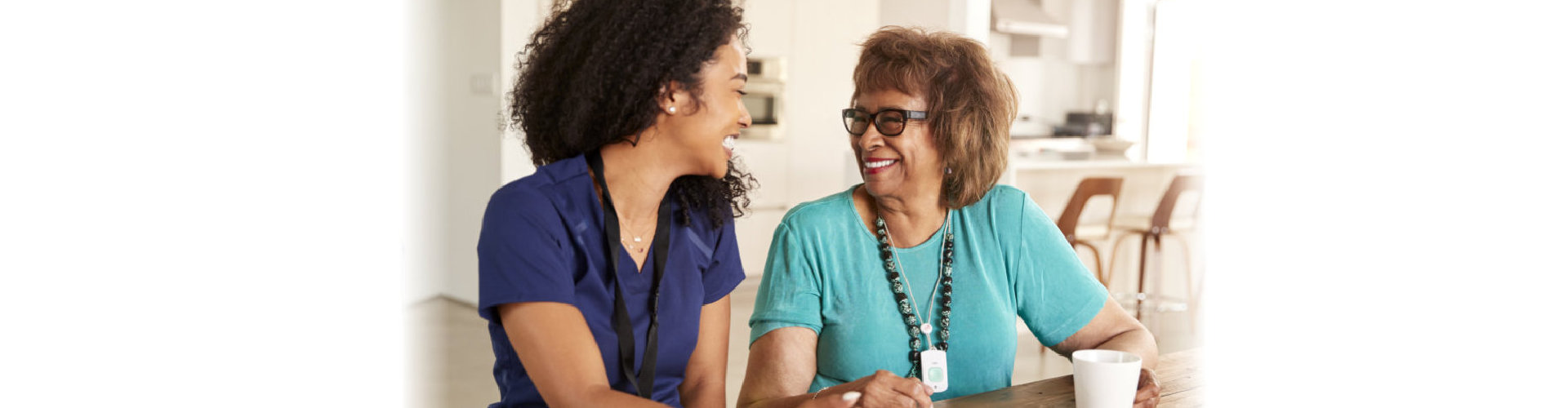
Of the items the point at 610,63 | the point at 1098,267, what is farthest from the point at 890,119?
the point at 1098,267

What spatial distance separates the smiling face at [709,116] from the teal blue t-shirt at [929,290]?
40 cm

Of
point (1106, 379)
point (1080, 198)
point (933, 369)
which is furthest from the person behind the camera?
point (1080, 198)

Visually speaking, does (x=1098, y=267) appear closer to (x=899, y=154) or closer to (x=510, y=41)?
(x=510, y=41)

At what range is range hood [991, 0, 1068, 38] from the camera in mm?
7309

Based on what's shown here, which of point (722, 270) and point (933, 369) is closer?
point (722, 270)

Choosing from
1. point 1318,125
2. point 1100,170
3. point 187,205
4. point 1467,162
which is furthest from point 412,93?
point 1467,162

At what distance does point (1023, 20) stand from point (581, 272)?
6.49m

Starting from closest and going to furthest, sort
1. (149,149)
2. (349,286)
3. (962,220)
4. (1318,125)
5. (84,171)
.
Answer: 1. (962,220)
2. (84,171)
3. (149,149)
4. (349,286)
5. (1318,125)

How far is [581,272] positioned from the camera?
4.34 feet

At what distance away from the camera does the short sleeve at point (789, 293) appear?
1692mm

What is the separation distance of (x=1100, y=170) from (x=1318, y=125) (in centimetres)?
151

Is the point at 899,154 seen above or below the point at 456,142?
above

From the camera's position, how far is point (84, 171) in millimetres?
2395

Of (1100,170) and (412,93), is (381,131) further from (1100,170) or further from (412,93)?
(1100,170)
